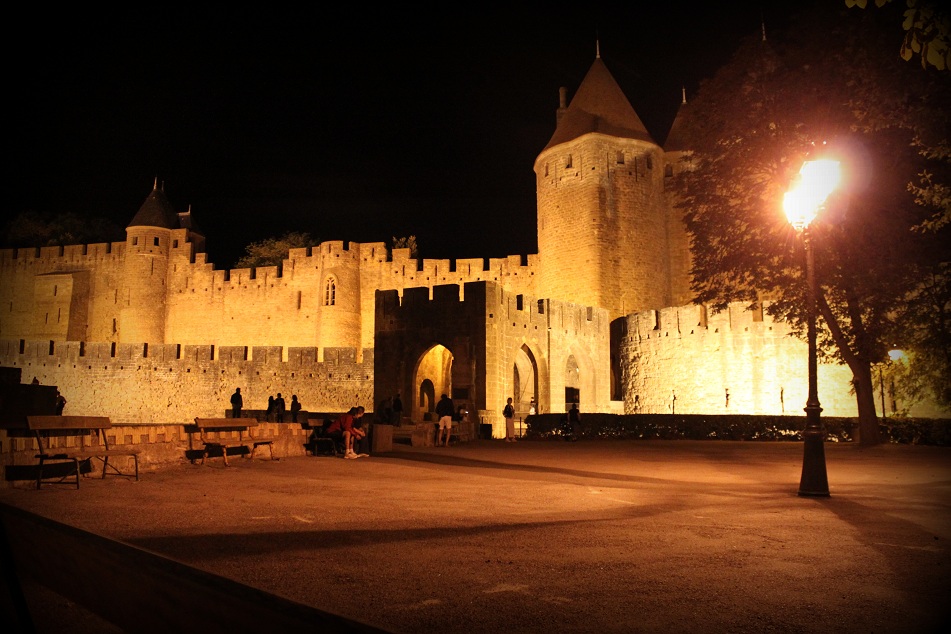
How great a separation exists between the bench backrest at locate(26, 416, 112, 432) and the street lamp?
752 centimetres

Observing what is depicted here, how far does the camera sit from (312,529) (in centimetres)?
510

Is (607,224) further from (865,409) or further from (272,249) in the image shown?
(272,249)

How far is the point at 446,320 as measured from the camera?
760 inches

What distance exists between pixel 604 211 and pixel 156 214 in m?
27.5

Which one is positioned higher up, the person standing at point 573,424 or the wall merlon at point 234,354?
the wall merlon at point 234,354

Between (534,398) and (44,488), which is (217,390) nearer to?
(534,398)

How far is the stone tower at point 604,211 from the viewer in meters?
30.8

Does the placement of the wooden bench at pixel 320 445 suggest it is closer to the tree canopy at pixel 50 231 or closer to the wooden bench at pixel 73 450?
the wooden bench at pixel 73 450

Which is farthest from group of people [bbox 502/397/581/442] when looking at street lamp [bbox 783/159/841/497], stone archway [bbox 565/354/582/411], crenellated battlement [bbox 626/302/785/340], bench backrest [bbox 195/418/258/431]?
street lamp [bbox 783/159/841/497]

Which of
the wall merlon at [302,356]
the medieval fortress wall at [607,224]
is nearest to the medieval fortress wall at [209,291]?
the medieval fortress wall at [607,224]

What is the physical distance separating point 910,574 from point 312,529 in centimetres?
374

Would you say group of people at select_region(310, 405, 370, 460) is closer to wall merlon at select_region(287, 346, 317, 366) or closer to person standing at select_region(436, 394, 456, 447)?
person standing at select_region(436, 394, 456, 447)

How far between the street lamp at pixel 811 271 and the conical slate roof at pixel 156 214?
41.1m

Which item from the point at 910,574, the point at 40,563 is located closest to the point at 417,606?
the point at 40,563
